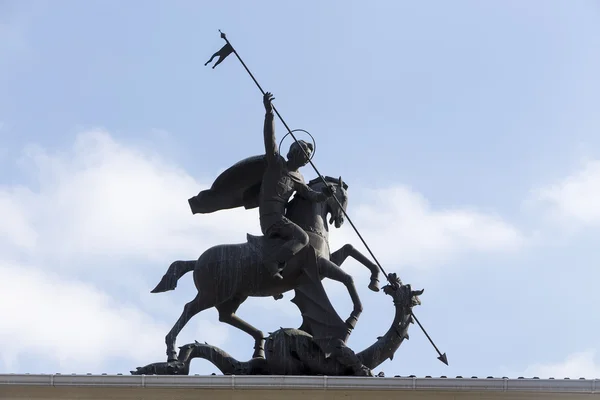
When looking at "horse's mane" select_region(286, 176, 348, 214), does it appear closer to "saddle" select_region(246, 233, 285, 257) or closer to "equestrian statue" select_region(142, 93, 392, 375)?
"equestrian statue" select_region(142, 93, 392, 375)

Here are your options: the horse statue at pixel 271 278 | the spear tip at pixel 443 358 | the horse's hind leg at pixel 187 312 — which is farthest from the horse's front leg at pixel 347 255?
the horse's hind leg at pixel 187 312

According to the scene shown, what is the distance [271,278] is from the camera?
72.8 feet

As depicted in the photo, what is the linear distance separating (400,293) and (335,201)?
169 centimetres

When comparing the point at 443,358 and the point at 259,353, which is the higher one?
the point at 259,353

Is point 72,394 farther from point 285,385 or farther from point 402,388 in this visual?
point 402,388

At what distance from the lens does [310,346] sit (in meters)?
21.6

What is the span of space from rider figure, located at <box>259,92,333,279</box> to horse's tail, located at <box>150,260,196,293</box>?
119 centimetres

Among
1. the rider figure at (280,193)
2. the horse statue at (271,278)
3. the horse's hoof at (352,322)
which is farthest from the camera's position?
the rider figure at (280,193)

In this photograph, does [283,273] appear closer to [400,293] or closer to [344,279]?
[344,279]

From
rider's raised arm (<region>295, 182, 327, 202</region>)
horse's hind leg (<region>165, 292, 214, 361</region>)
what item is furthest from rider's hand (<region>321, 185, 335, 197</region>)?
horse's hind leg (<region>165, 292, 214, 361</region>)

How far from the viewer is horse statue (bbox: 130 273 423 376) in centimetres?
2150

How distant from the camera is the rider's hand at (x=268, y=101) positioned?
72.7 feet

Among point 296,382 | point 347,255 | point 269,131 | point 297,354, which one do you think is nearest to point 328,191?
point 347,255

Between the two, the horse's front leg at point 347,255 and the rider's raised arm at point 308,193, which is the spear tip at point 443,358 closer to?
the horse's front leg at point 347,255
